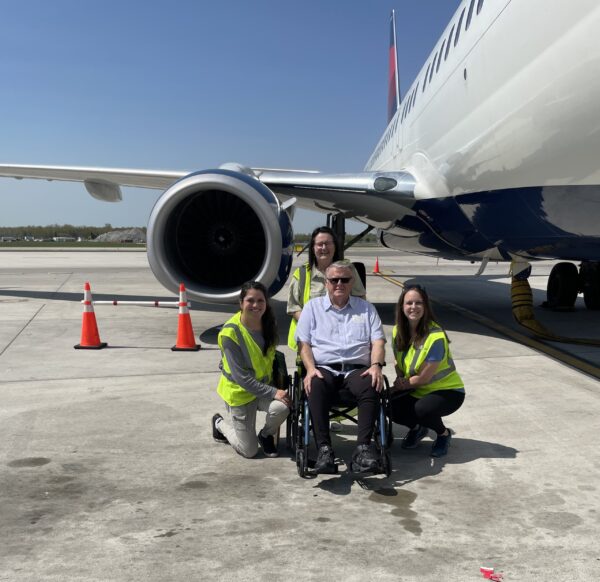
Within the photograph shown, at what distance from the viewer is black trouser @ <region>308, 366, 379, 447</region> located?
11.0ft

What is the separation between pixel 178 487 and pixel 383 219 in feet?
22.4

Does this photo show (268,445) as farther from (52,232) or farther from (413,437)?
(52,232)

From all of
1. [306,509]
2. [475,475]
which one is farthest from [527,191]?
[306,509]

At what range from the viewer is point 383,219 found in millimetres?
9492

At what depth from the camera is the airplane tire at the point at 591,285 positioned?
9938 mm

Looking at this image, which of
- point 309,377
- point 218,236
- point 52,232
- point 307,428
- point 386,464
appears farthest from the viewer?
point 52,232

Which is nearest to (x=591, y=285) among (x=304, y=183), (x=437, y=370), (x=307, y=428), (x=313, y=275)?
(x=304, y=183)

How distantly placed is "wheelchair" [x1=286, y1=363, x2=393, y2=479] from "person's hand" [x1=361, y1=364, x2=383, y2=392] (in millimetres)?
76

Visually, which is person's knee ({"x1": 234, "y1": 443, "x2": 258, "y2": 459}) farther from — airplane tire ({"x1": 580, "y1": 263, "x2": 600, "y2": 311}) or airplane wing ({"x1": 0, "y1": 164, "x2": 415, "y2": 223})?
airplane tire ({"x1": 580, "y1": 263, "x2": 600, "y2": 311})

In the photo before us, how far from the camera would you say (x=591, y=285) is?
9.98m

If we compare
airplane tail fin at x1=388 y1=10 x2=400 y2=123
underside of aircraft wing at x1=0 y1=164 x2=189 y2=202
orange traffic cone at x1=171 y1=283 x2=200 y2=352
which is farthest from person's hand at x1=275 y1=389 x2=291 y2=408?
airplane tail fin at x1=388 y1=10 x2=400 y2=123

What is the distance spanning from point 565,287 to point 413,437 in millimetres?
7041

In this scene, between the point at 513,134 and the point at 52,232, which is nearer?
Result: the point at 513,134

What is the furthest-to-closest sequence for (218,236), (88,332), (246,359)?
1. (218,236)
2. (88,332)
3. (246,359)
